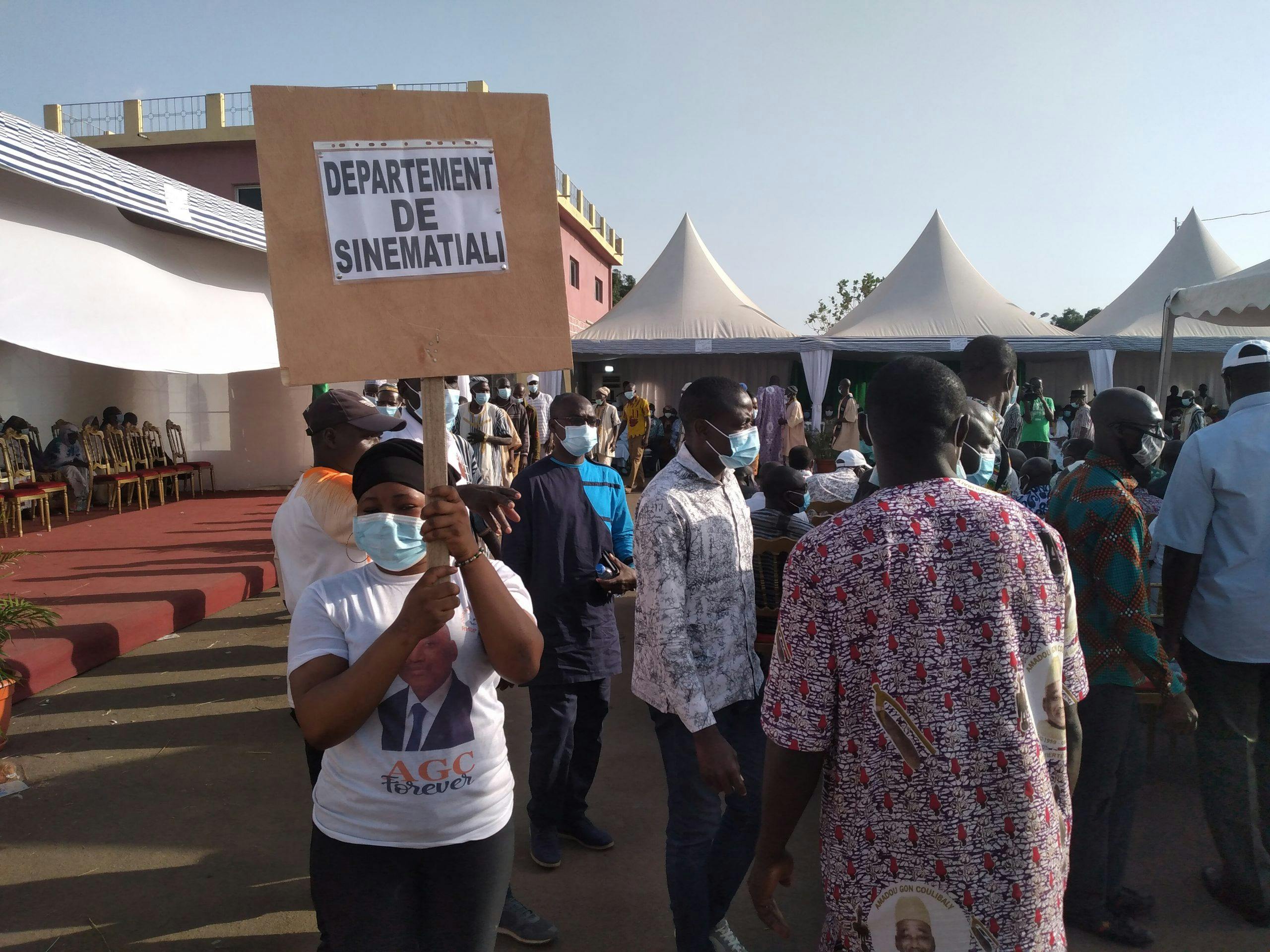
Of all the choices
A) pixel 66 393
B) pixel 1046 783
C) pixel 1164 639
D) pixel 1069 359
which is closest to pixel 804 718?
pixel 1046 783

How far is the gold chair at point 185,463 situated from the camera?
13.0 m

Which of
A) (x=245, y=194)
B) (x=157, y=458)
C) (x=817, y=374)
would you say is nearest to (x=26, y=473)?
(x=157, y=458)

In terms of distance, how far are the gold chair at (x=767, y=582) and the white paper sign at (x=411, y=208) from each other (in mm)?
2478

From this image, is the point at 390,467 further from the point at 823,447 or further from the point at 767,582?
the point at 823,447

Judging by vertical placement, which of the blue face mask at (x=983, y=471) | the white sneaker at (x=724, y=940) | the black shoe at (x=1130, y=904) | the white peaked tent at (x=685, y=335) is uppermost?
the white peaked tent at (x=685, y=335)

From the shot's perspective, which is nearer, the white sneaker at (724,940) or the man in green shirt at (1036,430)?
the white sneaker at (724,940)

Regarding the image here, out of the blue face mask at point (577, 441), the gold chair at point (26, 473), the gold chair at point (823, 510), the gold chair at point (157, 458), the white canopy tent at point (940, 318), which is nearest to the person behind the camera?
the blue face mask at point (577, 441)

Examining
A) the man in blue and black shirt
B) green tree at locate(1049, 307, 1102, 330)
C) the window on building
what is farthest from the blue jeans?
green tree at locate(1049, 307, 1102, 330)

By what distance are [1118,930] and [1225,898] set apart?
0.54m

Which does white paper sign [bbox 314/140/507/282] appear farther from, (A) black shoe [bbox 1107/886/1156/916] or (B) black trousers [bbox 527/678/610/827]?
(A) black shoe [bbox 1107/886/1156/916]

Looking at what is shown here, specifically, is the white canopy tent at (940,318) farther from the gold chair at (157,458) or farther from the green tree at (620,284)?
the green tree at (620,284)

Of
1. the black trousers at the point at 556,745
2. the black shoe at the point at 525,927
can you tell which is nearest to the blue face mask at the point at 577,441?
the black trousers at the point at 556,745

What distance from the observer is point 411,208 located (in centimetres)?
163

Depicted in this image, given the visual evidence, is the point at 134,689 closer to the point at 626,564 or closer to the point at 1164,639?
the point at 626,564
